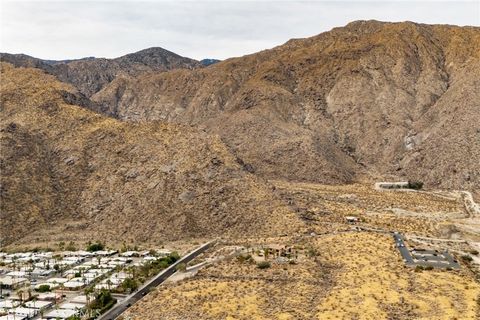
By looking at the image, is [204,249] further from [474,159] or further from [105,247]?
[474,159]

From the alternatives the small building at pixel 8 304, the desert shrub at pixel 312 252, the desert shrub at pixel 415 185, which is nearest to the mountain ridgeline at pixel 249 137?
the desert shrub at pixel 415 185

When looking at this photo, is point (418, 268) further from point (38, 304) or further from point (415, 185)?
point (415, 185)

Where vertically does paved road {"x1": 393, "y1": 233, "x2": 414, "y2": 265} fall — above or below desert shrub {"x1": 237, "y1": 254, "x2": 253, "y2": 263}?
above

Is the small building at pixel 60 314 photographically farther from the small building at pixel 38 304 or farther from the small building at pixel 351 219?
the small building at pixel 351 219

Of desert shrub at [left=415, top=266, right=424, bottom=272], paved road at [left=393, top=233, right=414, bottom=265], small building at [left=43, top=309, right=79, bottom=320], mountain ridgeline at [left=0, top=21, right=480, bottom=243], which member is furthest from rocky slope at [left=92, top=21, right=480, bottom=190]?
small building at [left=43, top=309, right=79, bottom=320]

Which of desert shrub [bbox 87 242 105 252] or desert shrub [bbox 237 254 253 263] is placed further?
desert shrub [bbox 87 242 105 252]

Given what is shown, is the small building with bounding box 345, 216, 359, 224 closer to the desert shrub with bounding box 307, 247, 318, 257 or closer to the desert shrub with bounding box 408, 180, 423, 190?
the desert shrub with bounding box 307, 247, 318, 257

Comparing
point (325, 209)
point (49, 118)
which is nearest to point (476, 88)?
point (325, 209)
